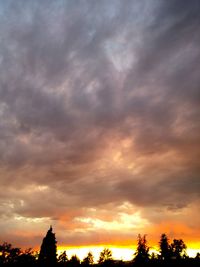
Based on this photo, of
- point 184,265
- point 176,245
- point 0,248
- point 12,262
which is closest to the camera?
point 184,265

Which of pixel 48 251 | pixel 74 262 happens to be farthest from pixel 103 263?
pixel 48 251

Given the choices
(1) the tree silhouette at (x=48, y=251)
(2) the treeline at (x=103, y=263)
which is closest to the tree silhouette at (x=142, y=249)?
(2) the treeline at (x=103, y=263)

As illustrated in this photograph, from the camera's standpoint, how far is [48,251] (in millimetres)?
71375

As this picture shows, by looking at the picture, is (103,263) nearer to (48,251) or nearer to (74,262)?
(74,262)

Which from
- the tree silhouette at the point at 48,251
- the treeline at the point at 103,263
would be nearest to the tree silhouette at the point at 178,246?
the treeline at the point at 103,263

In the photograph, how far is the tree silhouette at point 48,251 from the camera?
225ft

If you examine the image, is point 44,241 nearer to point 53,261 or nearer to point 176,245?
point 53,261

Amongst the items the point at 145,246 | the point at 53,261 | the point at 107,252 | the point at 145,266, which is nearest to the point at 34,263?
the point at 53,261

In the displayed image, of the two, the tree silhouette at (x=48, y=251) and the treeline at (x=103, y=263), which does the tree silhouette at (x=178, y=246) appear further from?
the tree silhouette at (x=48, y=251)

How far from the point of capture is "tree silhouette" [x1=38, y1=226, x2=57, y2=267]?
225ft

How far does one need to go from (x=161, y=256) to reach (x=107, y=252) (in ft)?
114

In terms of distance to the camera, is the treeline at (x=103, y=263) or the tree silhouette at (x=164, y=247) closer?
the treeline at (x=103, y=263)

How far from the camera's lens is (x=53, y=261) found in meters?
69.6

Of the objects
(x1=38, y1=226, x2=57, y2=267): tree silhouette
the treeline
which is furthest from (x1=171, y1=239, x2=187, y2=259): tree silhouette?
(x1=38, y1=226, x2=57, y2=267): tree silhouette
